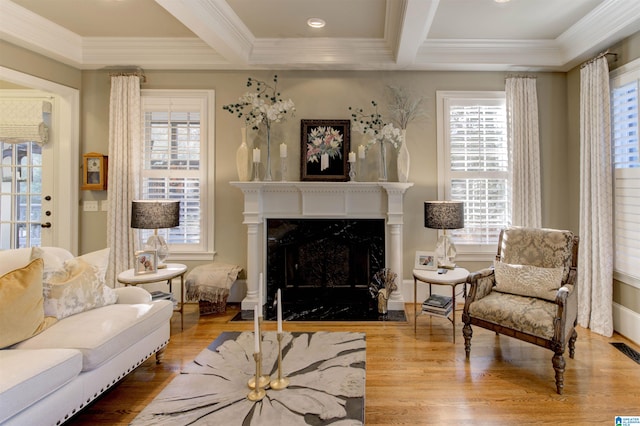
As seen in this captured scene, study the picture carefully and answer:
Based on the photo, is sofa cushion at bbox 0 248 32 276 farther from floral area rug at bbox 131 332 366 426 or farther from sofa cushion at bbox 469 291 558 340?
sofa cushion at bbox 469 291 558 340

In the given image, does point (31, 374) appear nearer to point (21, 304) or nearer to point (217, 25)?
point (21, 304)

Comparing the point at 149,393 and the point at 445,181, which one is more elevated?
the point at 445,181

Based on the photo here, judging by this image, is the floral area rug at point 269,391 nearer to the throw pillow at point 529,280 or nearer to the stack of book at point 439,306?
the stack of book at point 439,306

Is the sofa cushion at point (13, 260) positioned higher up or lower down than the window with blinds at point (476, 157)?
lower down

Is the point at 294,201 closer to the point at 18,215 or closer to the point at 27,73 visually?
the point at 27,73

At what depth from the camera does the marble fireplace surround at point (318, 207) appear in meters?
3.74

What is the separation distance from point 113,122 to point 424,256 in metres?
3.87

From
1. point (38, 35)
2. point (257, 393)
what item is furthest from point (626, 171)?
point (38, 35)

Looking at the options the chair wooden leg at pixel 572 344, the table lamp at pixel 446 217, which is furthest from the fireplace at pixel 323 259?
the chair wooden leg at pixel 572 344

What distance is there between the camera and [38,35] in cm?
332

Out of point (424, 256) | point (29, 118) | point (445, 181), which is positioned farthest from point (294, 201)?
point (29, 118)

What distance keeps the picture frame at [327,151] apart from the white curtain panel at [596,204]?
248 centimetres

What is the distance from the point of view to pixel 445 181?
13.0 feet

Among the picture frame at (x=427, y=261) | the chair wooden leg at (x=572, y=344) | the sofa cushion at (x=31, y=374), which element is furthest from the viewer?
the picture frame at (x=427, y=261)
